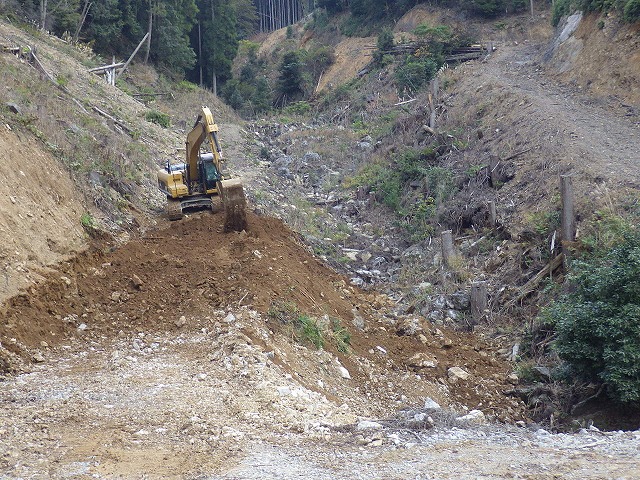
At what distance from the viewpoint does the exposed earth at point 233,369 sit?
18.2ft

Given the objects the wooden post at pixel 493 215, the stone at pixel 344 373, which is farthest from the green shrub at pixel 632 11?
the stone at pixel 344 373

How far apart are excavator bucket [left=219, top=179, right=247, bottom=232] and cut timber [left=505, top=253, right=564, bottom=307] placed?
4.37 m

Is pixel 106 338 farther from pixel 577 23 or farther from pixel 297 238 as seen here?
pixel 577 23

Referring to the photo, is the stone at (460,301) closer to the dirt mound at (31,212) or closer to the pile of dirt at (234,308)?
the pile of dirt at (234,308)

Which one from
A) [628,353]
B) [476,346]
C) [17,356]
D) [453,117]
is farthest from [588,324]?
[453,117]

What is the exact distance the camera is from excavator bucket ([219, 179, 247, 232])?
38.0 feet

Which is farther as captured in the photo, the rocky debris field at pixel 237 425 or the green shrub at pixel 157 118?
the green shrub at pixel 157 118

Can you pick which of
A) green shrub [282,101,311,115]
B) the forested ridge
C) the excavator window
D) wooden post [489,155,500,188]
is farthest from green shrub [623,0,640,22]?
green shrub [282,101,311,115]

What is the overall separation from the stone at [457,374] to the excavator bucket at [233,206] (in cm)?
423

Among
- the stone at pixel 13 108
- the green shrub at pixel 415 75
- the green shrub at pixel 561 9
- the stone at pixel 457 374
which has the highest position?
the green shrub at pixel 561 9

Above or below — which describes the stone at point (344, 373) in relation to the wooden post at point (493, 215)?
below

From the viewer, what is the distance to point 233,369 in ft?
24.3

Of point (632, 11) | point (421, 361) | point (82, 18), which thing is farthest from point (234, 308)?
point (82, 18)

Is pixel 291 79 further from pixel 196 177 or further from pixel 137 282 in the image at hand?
pixel 137 282
